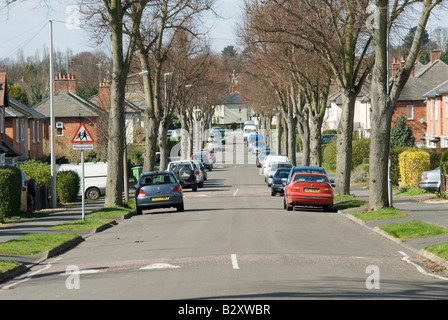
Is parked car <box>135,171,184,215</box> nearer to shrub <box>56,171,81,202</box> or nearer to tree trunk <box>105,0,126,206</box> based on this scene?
tree trunk <box>105,0,126,206</box>

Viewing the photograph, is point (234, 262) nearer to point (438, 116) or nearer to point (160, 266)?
point (160, 266)

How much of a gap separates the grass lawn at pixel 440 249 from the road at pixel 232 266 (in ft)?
1.93

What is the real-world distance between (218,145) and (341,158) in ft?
254

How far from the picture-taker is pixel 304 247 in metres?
16.1

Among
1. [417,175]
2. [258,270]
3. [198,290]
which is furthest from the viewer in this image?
[417,175]

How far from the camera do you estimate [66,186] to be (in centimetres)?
3622

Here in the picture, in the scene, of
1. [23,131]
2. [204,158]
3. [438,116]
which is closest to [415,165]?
[438,116]

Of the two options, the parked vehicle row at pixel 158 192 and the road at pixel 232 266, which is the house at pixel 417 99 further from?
the road at pixel 232 266

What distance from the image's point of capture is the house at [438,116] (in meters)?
52.9

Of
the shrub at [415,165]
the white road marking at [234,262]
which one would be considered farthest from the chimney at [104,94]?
the white road marking at [234,262]

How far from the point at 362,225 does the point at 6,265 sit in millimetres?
12247

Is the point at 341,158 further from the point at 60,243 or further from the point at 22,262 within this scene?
the point at 22,262

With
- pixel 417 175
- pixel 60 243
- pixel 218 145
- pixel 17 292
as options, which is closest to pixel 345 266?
pixel 17 292

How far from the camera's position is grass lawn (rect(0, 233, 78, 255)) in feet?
53.1
